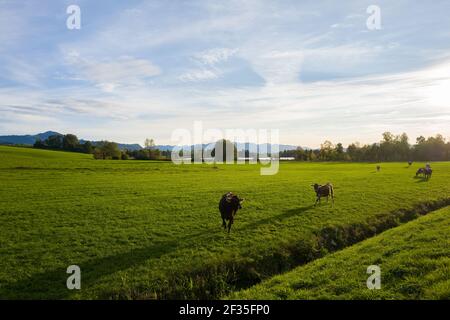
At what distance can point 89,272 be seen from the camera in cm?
1300

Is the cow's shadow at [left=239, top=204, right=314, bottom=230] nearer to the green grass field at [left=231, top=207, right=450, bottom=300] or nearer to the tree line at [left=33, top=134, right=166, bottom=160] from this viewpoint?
the green grass field at [left=231, top=207, right=450, bottom=300]

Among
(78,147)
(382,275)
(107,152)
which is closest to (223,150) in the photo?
(107,152)

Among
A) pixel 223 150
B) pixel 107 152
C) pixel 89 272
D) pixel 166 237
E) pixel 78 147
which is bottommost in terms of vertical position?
pixel 89 272

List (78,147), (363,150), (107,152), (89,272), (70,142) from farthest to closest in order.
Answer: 1. (363,150)
2. (70,142)
3. (78,147)
4. (107,152)
5. (89,272)

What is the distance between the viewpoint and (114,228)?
1930cm

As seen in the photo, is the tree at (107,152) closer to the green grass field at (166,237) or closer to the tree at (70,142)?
the tree at (70,142)

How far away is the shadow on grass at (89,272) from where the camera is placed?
1137cm

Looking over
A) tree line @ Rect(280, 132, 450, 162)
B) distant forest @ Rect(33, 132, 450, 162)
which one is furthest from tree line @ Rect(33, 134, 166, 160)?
tree line @ Rect(280, 132, 450, 162)

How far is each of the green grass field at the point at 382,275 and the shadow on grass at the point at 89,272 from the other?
5248 millimetres

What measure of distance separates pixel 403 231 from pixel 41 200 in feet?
91.9

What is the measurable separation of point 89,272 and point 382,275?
11.5m

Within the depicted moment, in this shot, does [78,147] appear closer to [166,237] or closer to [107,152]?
[107,152]

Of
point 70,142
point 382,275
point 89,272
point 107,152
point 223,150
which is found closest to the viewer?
point 382,275
